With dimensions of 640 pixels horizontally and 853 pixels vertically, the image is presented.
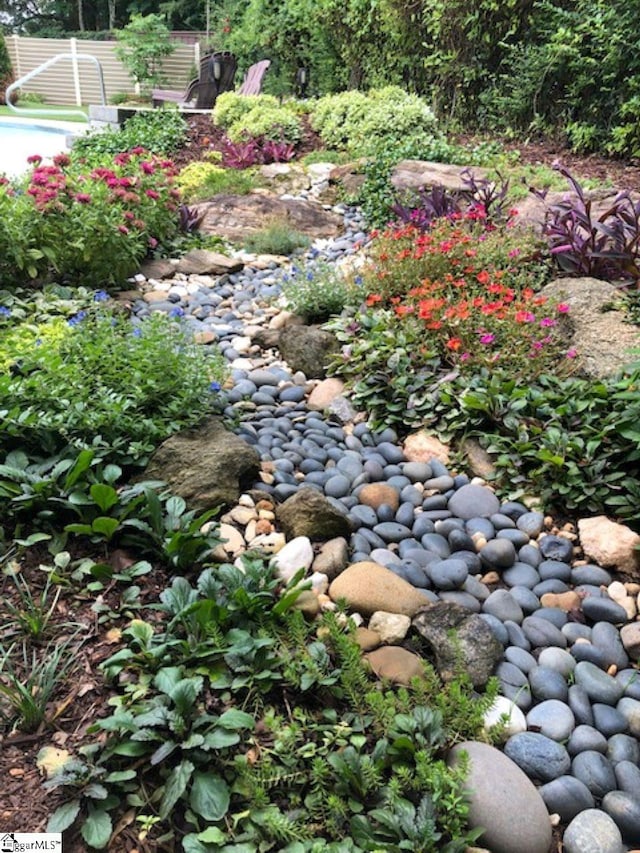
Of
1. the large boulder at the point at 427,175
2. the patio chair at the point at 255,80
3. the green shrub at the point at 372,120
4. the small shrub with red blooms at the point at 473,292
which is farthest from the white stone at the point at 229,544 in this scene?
the patio chair at the point at 255,80

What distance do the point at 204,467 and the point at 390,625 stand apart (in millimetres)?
931

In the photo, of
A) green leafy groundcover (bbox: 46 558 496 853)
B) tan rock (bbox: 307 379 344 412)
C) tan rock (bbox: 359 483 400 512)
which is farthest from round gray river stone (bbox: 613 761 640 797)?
tan rock (bbox: 307 379 344 412)

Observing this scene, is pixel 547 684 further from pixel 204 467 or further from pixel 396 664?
pixel 204 467

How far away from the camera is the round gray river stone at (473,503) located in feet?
8.80

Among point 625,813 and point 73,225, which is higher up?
point 73,225

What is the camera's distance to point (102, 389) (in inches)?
105

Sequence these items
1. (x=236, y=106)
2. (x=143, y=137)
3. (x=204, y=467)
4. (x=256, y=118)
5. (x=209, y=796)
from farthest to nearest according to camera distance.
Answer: (x=236, y=106) → (x=143, y=137) → (x=256, y=118) → (x=204, y=467) → (x=209, y=796)

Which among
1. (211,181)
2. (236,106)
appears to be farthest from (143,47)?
(211,181)

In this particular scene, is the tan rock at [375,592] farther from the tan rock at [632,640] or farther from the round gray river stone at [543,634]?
the tan rock at [632,640]

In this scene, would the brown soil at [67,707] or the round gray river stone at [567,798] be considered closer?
the brown soil at [67,707]

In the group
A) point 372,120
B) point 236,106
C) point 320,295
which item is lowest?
point 320,295

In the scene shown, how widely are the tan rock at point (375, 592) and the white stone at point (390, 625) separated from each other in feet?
0.10

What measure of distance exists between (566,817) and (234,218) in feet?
18.7

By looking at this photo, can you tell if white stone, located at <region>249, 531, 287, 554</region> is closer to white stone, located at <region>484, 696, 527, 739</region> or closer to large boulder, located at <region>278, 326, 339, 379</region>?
white stone, located at <region>484, 696, 527, 739</region>
